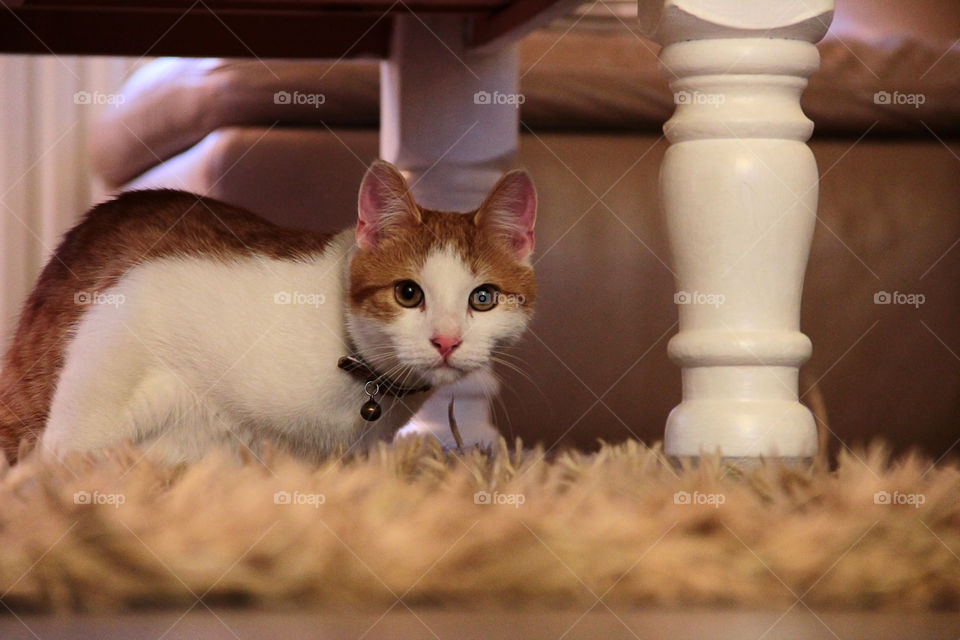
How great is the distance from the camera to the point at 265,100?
179 centimetres

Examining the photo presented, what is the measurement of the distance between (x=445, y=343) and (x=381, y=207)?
0.16 metres

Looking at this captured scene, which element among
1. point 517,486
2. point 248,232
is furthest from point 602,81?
point 517,486

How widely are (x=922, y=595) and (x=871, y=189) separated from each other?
4.00 feet

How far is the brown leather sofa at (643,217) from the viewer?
5.93 feet

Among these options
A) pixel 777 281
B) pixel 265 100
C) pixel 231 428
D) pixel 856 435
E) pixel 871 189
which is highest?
pixel 265 100

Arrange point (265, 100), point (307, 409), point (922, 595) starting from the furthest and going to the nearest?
point (265, 100) → point (307, 409) → point (922, 595)

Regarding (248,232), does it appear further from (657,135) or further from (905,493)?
(657,135)

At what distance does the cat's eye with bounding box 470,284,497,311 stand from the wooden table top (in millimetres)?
294

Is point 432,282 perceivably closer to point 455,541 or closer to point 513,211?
point 513,211

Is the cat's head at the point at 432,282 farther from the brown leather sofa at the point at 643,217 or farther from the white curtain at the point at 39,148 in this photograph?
the white curtain at the point at 39,148

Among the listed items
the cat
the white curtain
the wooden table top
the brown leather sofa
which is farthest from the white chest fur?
the white curtain

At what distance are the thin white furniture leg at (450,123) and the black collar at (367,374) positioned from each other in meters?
0.30

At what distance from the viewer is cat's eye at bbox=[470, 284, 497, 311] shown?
107 centimetres

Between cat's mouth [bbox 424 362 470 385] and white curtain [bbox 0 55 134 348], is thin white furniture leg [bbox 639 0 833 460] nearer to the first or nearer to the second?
cat's mouth [bbox 424 362 470 385]
